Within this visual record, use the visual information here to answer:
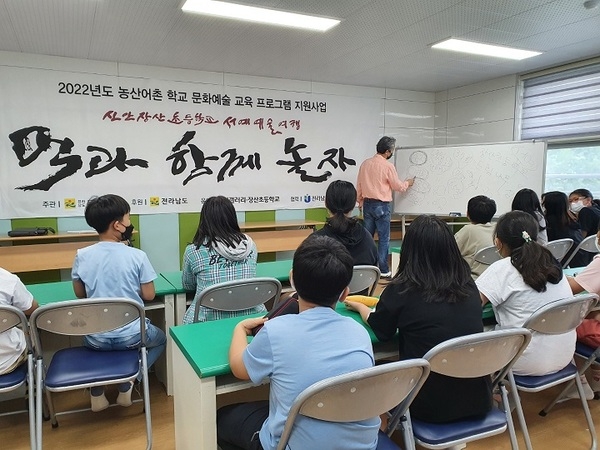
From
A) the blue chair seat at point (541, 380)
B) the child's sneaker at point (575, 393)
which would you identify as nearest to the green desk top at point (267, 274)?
the blue chair seat at point (541, 380)

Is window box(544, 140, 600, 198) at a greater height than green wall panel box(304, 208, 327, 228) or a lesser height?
greater

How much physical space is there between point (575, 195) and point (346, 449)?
3928mm

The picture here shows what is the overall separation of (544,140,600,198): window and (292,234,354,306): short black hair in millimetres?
4390

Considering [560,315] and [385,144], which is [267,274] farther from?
[385,144]

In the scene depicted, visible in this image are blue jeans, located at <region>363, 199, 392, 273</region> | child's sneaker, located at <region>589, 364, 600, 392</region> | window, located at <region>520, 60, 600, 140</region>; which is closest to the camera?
child's sneaker, located at <region>589, 364, 600, 392</region>

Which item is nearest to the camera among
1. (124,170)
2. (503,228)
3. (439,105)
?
(503,228)

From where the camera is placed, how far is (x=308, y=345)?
1.11 m

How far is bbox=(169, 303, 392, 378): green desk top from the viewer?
1322mm

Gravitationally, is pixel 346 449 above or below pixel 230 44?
below

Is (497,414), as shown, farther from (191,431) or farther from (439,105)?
(439,105)

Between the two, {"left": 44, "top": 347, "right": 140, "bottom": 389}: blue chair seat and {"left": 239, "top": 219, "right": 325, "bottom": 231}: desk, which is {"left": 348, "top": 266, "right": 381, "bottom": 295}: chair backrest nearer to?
{"left": 44, "top": 347, "right": 140, "bottom": 389}: blue chair seat

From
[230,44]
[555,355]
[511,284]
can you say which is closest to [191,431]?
[511,284]

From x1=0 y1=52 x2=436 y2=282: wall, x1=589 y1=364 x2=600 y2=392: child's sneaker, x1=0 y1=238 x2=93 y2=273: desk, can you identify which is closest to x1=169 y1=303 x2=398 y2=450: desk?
x1=589 y1=364 x2=600 y2=392: child's sneaker

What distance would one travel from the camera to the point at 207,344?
149 centimetres
